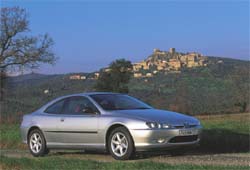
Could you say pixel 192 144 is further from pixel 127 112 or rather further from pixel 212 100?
pixel 212 100

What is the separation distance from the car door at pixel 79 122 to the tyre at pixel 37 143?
0.70 metres

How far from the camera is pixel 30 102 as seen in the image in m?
33.5

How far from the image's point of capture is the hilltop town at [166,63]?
147ft

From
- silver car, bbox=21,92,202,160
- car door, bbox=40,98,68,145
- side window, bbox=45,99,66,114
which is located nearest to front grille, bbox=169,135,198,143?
silver car, bbox=21,92,202,160

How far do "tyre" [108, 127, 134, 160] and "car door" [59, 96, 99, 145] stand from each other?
1.57 ft

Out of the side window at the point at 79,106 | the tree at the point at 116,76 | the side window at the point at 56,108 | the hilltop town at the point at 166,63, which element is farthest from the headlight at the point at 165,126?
the tree at the point at 116,76

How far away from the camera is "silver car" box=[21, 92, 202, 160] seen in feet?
32.6

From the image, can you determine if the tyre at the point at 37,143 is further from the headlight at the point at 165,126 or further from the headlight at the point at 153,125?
the headlight at the point at 165,126

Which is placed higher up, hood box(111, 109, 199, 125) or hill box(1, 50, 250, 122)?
hill box(1, 50, 250, 122)

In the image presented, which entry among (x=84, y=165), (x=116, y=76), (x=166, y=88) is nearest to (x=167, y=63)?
(x=116, y=76)

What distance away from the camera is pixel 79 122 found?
35.9 feet

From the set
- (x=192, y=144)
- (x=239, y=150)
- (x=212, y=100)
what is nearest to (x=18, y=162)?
(x=192, y=144)

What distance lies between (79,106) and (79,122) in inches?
20.9

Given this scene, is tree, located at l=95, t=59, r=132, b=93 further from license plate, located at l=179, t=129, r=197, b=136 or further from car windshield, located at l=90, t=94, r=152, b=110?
license plate, located at l=179, t=129, r=197, b=136
